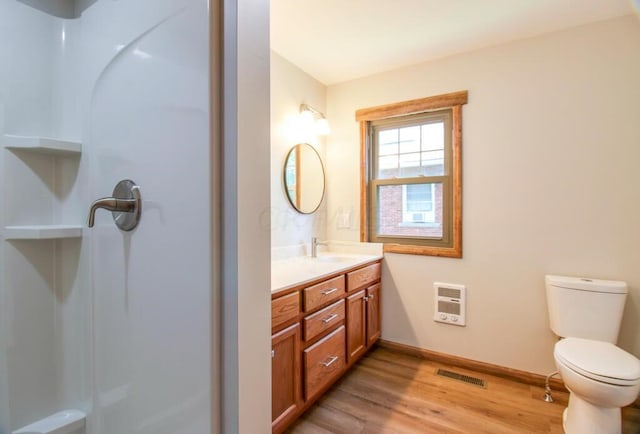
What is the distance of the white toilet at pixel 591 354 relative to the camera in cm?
145

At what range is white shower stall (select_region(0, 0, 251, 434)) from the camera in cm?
76

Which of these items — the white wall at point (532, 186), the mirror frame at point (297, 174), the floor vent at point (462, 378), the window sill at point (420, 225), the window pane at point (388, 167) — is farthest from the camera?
the window pane at point (388, 167)

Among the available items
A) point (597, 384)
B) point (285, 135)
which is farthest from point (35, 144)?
point (597, 384)

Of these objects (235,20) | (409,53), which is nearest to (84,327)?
(235,20)

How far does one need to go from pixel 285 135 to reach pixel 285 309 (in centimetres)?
146

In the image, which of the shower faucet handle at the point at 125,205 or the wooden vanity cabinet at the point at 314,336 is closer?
the shower faucet handle at the point at 125,205

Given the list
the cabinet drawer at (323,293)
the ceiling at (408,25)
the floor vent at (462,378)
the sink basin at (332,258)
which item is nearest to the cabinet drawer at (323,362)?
the cabinet drawer at (323,293)

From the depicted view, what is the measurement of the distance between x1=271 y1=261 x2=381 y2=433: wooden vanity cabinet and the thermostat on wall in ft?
1.87

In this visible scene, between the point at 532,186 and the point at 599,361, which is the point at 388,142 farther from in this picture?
the point at 599,361

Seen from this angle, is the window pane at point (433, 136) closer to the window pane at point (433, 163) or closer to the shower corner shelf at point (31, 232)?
the window pane at point (433, 163)

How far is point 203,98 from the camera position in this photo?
728 mm

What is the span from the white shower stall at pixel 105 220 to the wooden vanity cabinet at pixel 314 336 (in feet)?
2.12

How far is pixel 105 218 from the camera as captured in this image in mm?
988

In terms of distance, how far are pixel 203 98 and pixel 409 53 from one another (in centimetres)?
215
